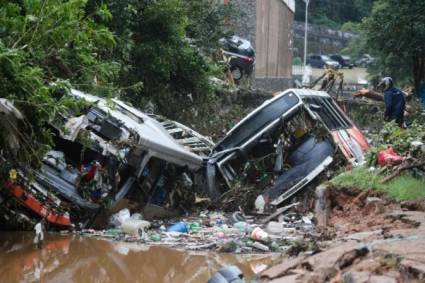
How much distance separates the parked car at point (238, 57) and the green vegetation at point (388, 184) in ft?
41.0

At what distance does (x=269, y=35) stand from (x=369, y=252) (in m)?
24.0

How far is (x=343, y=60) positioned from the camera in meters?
47.8

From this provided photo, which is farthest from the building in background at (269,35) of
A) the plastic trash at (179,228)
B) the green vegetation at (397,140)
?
the plastic trash at (179,228)

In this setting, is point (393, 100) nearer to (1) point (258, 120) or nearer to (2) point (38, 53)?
(1) point (258, 120)

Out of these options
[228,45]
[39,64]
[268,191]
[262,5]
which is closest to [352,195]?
[268,191]

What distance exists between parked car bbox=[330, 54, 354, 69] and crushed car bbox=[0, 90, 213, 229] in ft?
127

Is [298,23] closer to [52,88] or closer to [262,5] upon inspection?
[262,5]

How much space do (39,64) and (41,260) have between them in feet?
8.08

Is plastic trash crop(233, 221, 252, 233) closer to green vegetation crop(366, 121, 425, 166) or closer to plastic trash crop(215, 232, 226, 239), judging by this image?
plastic trash crop(215, 232, 226, 239)

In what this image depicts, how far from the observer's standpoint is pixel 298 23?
49.1 metres

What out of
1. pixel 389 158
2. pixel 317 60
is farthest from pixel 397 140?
pixel 317 60

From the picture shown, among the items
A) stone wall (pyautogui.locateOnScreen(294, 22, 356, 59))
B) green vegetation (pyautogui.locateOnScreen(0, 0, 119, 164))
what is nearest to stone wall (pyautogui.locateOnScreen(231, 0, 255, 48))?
green vegetation (pyautogui.locateOnScreen(0, 0, 119, 164))

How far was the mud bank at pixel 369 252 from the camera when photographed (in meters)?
4.67

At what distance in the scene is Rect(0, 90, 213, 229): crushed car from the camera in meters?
8.21
